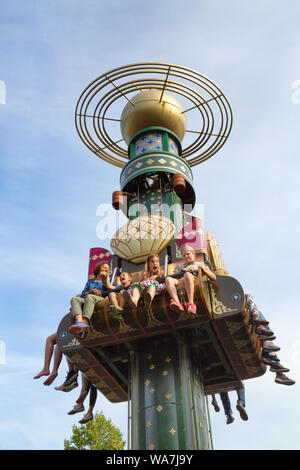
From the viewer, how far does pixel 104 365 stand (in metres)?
13.6

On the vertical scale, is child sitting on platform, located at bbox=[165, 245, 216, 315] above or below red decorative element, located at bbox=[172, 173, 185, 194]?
below

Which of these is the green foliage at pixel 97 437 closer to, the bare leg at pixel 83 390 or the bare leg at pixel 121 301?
the bare leg at pixel 83 390

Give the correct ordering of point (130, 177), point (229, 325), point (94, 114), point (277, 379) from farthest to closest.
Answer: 1. point (94, 114)
2. point (130, 177)
3. point (277, 379)
4. point (229, 325)

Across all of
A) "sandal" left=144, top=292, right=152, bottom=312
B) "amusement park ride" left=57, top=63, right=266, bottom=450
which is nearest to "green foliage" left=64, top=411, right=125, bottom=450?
"amusement park ride" left=57, top=63, right=266, bottom=450

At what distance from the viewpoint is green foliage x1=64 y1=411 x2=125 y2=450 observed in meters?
21.3

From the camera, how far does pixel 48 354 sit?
13227 mm

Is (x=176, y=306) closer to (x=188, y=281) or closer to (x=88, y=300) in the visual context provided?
(x=188, y=281)

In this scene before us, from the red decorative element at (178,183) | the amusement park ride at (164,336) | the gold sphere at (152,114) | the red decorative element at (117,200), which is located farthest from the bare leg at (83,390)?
the gold sphere at (152,114)

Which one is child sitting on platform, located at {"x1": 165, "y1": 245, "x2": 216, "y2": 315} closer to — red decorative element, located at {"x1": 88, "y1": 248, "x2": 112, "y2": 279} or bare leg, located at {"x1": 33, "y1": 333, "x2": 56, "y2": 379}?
red decorative element, located at {"x1": 88, "y1": 248, "x2": 112, "y2": 279}

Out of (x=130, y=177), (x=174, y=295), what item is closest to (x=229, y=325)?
(x=174, y=295)

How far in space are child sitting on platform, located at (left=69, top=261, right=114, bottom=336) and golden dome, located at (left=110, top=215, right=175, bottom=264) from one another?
228cm

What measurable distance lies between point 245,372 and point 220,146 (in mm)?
11818
